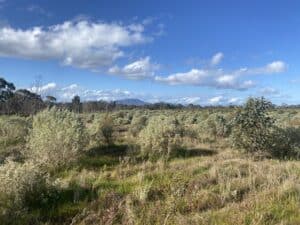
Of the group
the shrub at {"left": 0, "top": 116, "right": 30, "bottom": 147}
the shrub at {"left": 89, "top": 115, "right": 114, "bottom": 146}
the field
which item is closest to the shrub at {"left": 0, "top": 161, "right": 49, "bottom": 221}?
the field

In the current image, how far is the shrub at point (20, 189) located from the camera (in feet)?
24.3

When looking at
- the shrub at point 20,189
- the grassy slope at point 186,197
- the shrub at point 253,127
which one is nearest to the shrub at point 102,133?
the shrub at point 253,127

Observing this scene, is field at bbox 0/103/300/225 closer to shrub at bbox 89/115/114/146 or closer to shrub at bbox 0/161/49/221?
shrub at bbox 0/161/49/221

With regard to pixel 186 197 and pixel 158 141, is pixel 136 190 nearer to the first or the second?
pixel 186 197

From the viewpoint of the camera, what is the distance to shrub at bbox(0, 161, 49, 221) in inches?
292

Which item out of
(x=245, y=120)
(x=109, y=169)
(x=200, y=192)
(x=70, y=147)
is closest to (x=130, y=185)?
(x=200, y=192)

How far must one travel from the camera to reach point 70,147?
14531mm

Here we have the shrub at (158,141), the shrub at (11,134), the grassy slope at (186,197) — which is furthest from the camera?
the shrub at (11,134)

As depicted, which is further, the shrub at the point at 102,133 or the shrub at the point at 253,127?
the shrub at the point at 102,133

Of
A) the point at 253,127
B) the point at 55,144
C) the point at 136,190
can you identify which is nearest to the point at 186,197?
the point at 136,190

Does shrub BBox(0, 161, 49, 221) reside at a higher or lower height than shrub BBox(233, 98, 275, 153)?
lower

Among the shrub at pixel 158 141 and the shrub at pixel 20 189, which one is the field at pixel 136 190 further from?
the shrub at pixel 158 141

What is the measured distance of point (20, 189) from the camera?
799 cm

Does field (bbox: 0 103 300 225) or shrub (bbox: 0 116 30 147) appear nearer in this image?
field (bbox: 0 103 300 225)
